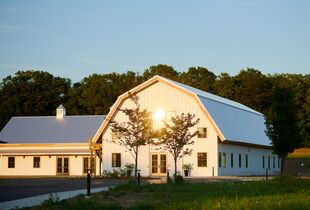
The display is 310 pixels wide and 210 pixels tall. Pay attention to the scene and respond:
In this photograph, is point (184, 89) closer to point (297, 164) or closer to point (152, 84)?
point (152, 84)

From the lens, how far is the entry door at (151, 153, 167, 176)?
2074 inches

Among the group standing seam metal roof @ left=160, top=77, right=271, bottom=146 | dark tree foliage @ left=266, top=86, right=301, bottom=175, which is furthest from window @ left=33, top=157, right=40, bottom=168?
dark tree foliage @ left=266, top=86, right=301, bottom=175

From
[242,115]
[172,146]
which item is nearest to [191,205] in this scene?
[172,146]

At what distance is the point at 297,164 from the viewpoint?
74.0 meters

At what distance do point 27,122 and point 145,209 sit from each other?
48529mm

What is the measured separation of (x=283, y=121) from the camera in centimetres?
4631

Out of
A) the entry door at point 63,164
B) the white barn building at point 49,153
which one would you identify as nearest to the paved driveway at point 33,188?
the white barn building at point 49,153

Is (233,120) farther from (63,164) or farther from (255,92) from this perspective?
(255,92)

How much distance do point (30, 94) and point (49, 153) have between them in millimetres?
33517

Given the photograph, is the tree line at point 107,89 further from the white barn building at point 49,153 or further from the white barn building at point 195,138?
the white barn building at point 195,138

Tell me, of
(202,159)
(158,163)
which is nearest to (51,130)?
(158,163)

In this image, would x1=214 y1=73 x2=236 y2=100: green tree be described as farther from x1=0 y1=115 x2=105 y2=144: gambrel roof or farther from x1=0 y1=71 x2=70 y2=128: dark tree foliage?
x1=0 y1=115 x2=105 y2=144: gambrel roof

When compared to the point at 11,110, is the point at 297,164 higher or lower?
lower

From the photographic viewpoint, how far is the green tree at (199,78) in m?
97.7
